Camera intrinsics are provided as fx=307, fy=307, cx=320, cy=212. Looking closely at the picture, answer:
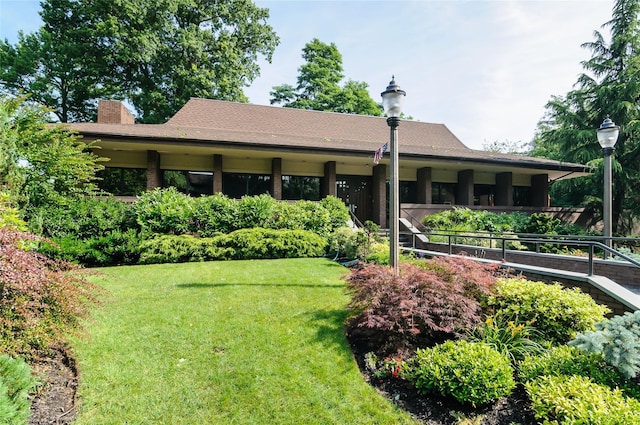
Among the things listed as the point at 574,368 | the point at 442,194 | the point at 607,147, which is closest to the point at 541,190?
the point at 442,194

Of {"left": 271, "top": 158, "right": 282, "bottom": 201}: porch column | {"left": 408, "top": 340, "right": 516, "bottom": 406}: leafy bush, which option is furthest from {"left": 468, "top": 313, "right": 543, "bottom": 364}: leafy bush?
{"left": 271, "top": 158, "right": 282, "bottom": 201}: porch column

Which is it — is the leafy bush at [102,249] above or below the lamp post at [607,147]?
below

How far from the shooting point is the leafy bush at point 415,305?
151 inches

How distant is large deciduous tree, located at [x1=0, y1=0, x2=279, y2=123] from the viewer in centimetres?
2181

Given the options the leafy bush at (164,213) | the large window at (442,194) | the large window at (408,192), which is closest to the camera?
the leafy bush at (164,213)

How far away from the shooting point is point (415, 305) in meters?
3.90

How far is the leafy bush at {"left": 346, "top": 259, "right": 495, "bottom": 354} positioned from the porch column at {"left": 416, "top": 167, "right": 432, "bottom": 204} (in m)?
12.5

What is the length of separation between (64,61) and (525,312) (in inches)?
1235

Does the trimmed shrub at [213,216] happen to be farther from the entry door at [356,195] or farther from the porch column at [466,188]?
the porch column at [466,188]

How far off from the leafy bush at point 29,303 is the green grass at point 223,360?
59 cm

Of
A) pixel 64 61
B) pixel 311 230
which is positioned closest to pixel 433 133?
pixel 311 230

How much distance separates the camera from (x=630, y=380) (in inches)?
118

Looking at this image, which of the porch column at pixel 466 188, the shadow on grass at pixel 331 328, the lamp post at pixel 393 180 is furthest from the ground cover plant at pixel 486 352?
the porch column at pixel 466 188

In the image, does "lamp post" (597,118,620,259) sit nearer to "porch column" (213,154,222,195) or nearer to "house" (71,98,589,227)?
"house" (71,98,589,227)
